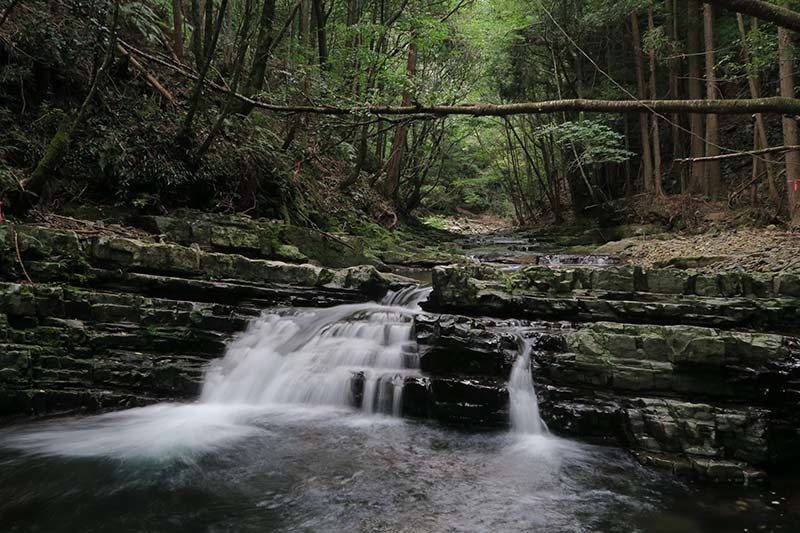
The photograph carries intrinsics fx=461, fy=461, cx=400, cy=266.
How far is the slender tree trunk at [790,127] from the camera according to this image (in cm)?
870

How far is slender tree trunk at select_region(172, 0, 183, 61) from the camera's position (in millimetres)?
9276

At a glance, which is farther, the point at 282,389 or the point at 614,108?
the point at 282,389

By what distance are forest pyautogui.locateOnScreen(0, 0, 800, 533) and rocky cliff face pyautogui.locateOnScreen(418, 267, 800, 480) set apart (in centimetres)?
3

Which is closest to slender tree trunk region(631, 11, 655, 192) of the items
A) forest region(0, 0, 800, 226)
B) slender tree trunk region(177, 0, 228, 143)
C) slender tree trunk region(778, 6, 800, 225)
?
forest region(0, 0, 800, 226)

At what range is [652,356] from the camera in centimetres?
486

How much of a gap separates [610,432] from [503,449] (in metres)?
1.11

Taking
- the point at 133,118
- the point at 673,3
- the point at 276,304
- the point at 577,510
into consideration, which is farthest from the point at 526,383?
the point at 673,3

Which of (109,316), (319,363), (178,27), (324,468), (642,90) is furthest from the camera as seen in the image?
(642,90)

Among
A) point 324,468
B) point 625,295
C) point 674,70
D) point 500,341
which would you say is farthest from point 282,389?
point 674,70

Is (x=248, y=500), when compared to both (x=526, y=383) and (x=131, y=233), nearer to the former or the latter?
(x=526, y=383)

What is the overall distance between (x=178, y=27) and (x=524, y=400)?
32.9 feet

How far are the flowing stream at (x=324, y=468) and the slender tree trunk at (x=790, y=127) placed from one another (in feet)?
25.3

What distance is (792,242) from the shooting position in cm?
808

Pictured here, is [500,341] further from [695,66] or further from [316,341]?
[695,66]
